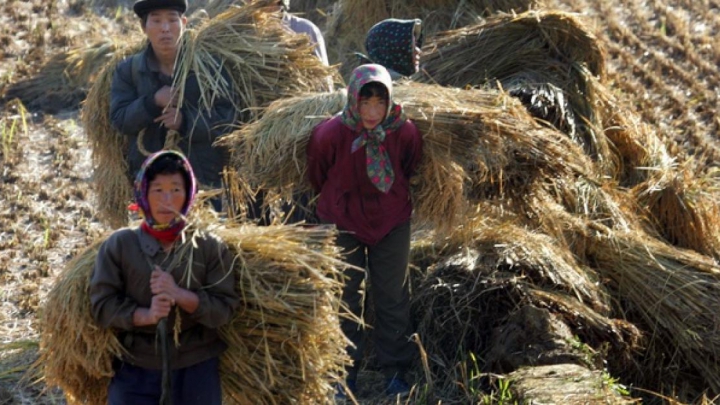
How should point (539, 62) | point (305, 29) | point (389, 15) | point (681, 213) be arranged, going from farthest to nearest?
1. point (389, 15)
2. point (539, 62)
3. point (681, 213)
4. point (305, 29)

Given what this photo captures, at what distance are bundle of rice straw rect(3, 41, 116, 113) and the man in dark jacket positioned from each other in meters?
3.94

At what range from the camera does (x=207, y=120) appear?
232 inches

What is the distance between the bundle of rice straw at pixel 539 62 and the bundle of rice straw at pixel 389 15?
0.60 meters

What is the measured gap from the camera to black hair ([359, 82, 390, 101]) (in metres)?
4.93

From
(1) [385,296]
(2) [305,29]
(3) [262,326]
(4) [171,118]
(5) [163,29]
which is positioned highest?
(5) [163,29]

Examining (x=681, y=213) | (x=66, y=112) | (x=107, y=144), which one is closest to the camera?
(x=107, y=144)

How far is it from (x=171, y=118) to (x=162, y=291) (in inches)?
75.9

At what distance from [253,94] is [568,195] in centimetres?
155

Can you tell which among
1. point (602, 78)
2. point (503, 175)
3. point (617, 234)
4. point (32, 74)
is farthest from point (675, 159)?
point (32, 74)

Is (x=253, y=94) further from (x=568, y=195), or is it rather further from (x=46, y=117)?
(x=46, y=117)

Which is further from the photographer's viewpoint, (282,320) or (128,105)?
(128,105)

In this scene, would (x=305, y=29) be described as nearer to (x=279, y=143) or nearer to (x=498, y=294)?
(x=279, y=143)

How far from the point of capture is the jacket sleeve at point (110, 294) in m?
4.02

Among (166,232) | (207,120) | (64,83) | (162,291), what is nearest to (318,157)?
(207,120)
